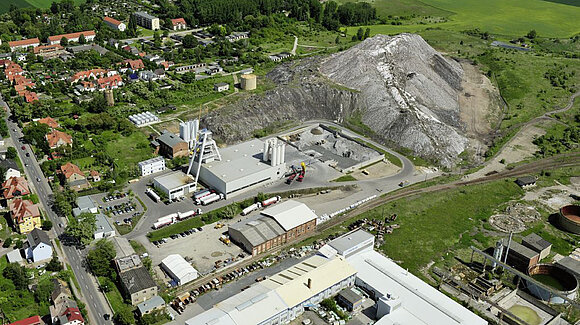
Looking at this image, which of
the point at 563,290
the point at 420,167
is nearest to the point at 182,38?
the point at 420,167

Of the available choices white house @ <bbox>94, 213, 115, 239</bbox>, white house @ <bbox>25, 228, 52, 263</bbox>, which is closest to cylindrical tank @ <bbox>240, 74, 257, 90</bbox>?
white house @ <bbox>94, 213, 115, 239</bbox>

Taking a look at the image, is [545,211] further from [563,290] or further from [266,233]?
[266,233]

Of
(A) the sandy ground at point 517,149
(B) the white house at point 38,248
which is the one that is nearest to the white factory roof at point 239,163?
(B) the white house at point 38,248

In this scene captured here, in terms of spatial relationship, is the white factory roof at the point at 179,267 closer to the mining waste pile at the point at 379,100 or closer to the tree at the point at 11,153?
the mining waste pile at the point at 379,100

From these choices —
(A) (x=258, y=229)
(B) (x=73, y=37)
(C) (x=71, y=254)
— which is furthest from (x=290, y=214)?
(B) (x=73, y=37)

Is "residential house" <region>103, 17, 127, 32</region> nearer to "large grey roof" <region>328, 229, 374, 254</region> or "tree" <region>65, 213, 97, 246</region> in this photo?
"tree" <region>65, 213, 97, 246</region>

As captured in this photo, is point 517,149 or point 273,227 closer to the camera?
point 273,227

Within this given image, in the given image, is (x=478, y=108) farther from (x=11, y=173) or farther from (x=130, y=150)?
(x=11, y=173)
